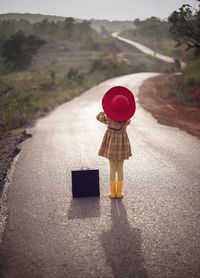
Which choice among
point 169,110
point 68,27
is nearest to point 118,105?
point 169,110

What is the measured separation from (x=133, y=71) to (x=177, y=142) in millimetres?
36969

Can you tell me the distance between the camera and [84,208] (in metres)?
6.28

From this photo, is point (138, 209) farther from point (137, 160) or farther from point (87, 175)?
point (137, 160)

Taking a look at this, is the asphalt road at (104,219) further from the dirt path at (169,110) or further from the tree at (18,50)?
the tree at (18,50)

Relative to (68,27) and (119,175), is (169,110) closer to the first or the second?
(119,175)

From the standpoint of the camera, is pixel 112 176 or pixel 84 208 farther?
pixel 112 176

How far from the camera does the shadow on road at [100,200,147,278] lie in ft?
14.4

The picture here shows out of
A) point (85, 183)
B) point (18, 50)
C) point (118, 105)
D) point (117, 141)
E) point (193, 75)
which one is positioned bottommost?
point (85, 183)

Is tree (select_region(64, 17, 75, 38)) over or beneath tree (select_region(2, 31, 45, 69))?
over

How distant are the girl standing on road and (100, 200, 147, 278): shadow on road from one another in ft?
3.34

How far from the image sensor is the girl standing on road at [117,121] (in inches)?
248

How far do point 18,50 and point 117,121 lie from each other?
41854 millimetres

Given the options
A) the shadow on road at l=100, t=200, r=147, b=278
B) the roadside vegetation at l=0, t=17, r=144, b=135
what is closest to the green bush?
the roadside vegetation at l=0, t=17, r=144, b=135

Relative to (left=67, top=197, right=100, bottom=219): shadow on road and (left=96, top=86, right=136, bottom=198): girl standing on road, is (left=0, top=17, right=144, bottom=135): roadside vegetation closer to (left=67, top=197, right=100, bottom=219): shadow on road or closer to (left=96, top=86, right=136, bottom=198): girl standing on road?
(left=67, top=197, right=100, bottom=219): shadow on road
